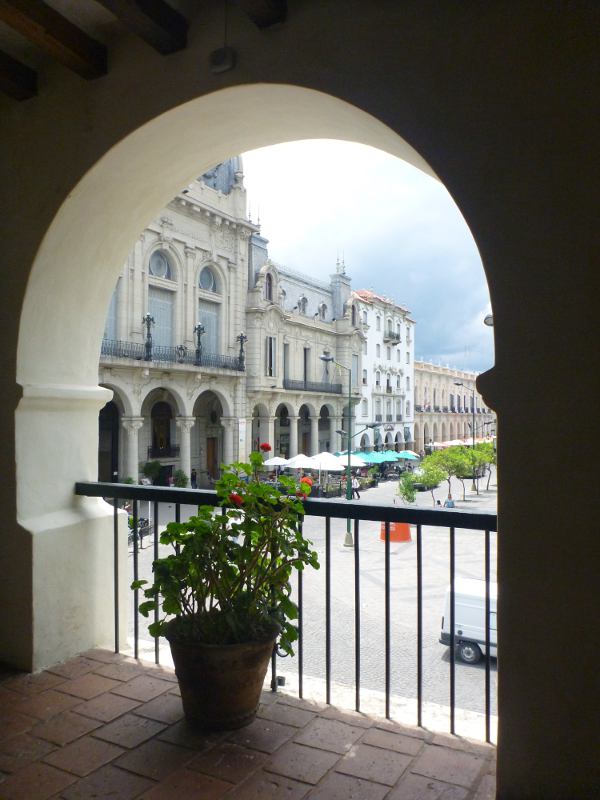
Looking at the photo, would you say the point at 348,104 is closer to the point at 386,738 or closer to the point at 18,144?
the point at 18,144

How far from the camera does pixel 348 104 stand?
1.65 meters

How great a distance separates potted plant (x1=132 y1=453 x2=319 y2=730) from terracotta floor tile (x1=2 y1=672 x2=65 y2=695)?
0.59 meters

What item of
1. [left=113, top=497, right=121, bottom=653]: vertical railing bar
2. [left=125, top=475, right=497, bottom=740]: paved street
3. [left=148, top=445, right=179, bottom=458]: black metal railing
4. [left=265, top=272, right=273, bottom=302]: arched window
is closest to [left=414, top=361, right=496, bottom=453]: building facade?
[left=265, top=272, right=273, bottom=302]: arched window

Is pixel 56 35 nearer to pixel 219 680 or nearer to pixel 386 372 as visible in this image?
pixel 219 680

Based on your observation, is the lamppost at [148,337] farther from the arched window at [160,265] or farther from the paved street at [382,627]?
the paved street at [382,627]

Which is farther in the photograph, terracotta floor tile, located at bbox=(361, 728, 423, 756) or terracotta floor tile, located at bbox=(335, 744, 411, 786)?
terracotta floor tile, located at bbox=(361, 728, 423, 756)

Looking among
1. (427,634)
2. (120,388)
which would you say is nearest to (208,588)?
(427,634)

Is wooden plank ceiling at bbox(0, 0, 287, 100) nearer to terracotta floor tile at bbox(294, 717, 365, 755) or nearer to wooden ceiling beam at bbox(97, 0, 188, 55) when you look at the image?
wooden ceiling beam at bbox(97, 0, 188, 55)

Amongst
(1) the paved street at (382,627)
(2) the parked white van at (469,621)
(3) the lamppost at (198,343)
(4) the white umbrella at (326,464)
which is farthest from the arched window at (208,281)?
(2) the parked white van at (469,621)

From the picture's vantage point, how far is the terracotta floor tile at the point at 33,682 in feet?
6.73

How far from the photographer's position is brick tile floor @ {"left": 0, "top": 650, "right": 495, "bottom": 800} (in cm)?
149

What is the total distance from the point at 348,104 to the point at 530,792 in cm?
181

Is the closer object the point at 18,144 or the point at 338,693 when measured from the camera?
the point at 338,693

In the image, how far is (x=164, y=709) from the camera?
74.7 inches
